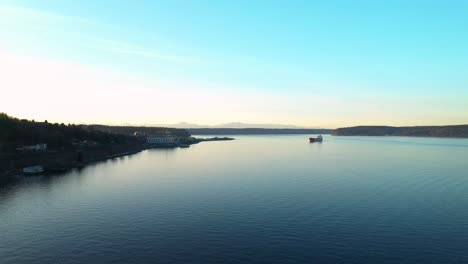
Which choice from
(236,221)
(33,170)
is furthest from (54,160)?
(236,221)

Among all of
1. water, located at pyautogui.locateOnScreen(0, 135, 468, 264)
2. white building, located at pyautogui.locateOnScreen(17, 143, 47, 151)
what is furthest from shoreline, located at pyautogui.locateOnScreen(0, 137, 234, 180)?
water, located at pyautogui.locateOnScreen(0, 135, 468, 264)

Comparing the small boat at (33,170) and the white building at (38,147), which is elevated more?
the white building at (38,147)

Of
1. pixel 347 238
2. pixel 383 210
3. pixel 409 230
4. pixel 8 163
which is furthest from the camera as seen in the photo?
pixel 8 163

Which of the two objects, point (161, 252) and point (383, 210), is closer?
point (161, 252)

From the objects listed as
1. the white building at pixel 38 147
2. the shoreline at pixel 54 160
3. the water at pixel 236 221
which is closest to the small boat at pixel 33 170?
the shoreline at pixel 54 160

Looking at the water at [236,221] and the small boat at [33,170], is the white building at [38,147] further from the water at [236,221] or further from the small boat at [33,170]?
the water at [236,221]

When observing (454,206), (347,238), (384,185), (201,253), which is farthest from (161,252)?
(384,185)

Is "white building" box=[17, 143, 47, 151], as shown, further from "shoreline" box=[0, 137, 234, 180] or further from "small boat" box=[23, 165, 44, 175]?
"small boat" box=[23, 165, 44, 175]

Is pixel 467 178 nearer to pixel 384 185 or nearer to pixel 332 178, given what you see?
pixel 384 185
